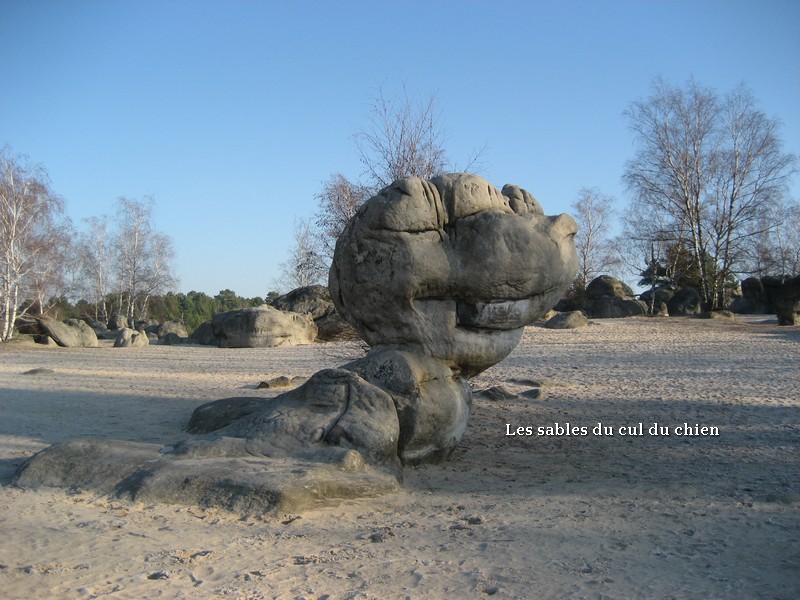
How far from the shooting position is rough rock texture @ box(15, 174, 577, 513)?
5.93 meters

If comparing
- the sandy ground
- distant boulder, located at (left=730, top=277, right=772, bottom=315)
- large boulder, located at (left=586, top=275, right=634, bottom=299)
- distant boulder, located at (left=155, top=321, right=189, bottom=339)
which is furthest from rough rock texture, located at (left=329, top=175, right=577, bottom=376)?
distant boulder, located at (left=155, top=321, right=189, bottom=339)

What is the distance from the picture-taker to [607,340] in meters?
19.1

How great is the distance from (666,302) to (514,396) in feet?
79.7

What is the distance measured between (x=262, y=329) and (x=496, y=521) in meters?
19.3

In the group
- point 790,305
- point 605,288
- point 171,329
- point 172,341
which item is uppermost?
point 605,288

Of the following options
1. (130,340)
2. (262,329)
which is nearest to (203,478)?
(262,329)

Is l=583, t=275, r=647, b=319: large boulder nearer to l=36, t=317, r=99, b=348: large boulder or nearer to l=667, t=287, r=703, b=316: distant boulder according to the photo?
l=667, t=287, r=703, b=316: distant boulder

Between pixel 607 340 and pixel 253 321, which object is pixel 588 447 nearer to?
pixel 607 340

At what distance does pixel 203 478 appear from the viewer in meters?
5.28

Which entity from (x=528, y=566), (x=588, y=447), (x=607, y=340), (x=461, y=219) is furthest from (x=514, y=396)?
(x=607, y=340)

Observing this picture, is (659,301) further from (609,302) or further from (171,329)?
(171,329)

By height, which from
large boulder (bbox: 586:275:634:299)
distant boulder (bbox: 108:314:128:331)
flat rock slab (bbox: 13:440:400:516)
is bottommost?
flat rock slab (bbox: 13:440:400:516)

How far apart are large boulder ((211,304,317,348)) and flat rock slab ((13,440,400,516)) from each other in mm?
17493

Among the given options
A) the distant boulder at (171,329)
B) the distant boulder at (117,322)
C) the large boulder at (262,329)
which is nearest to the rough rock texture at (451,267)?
the large boulder at (262,329)
